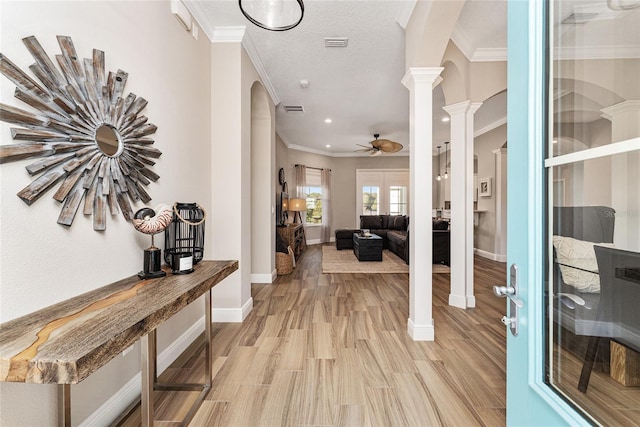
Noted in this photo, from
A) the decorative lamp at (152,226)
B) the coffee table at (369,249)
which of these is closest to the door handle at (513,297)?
the decorative lamp at (152,226)

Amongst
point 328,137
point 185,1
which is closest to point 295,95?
point 185,1

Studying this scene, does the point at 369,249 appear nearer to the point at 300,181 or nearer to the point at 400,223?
the point at 400,223

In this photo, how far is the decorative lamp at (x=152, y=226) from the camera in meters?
1.55

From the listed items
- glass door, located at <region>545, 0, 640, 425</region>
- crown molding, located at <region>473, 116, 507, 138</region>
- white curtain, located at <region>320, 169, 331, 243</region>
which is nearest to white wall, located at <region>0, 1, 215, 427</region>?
glass door, located at <region>545, 0, 640, 425</region>

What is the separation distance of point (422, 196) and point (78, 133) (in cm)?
239

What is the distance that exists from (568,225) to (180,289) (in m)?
1.54

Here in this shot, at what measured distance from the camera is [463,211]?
3.30m

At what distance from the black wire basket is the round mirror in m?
0.48

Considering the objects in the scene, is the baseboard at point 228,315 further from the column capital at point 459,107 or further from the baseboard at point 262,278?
the column capital at point 459,107

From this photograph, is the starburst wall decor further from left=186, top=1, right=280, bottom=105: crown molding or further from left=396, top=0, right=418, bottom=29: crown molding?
left=396, top=0, right=418, bottom=29: crown molding

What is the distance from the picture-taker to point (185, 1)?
92.0 inches

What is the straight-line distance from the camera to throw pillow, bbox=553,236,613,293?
65 cm

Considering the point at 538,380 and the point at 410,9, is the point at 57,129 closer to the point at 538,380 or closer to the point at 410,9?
the point at 538,380

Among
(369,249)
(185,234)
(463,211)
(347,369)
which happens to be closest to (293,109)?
(369,249)
